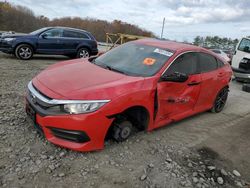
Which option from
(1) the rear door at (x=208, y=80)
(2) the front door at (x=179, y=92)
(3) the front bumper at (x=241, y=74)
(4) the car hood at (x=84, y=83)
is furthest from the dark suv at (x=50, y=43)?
(2) the front door at (x=179, y=92)

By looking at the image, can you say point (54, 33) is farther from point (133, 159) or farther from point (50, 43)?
point (133, 159)

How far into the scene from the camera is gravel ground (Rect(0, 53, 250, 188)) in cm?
318

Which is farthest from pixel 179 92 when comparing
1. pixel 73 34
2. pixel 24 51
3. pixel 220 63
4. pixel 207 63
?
pixel 73 34

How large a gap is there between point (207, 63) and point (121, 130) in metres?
2.62

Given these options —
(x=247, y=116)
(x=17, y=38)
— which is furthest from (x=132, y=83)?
(x=17, y=38)

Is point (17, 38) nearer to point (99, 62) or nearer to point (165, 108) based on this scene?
point (99, 62)

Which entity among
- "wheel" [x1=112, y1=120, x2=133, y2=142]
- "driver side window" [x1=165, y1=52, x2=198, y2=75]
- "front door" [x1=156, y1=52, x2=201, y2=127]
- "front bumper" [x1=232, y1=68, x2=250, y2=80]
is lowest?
"front bumper" [x1=232, y1=68, x2=250, y2=80]

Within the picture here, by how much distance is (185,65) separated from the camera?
4.85m

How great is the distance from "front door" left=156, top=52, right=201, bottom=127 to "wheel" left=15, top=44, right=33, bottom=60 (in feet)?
26.5

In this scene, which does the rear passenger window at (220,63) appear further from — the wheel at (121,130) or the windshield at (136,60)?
the wheel at (121,130)

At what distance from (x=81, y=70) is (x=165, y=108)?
1.51 m

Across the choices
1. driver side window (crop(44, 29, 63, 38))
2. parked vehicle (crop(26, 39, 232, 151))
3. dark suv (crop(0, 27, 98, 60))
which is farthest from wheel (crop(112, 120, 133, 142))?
driver side window (crop(44, 29, 63, 38))

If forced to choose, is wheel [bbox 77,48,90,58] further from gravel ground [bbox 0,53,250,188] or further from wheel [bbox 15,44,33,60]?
gravel ground [bbox 0,53,250,188]

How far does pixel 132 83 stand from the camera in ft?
12.7
